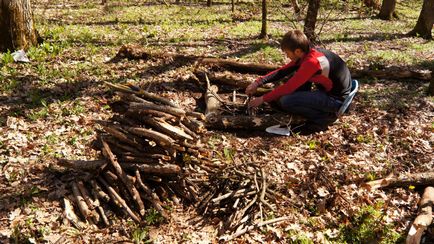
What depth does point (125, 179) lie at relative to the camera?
4797 mm

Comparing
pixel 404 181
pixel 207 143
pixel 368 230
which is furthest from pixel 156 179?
pixel 404 181

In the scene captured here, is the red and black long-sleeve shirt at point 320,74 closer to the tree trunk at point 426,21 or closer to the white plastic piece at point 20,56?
the white plastic piece at point 20,56

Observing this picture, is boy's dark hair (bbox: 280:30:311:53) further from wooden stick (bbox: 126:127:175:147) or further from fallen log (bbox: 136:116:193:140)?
wooden stick (bbox: 126:127:175:147)

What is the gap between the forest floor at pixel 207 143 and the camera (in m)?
4.68

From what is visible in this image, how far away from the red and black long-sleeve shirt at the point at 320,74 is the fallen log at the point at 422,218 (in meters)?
2.16

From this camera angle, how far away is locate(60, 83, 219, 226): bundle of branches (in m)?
4.73

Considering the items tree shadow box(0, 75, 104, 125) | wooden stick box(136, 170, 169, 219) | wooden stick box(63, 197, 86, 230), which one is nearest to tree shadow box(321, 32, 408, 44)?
tree shadow box(0, 75, 104, 125)

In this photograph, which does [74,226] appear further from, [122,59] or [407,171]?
[122,59]

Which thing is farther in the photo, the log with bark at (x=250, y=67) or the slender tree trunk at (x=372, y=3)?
the slender tree trunk at (x=372, y=3)

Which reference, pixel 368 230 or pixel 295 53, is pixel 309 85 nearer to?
pixel 295 53

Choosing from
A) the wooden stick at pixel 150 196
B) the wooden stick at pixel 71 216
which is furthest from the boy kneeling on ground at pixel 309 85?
the wooden stick at pixel 71 216

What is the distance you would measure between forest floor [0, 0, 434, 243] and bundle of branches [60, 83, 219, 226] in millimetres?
236

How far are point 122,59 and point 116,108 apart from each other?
4343mm

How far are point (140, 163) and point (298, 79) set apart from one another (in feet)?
9.98
